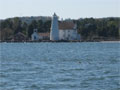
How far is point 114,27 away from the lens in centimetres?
14562

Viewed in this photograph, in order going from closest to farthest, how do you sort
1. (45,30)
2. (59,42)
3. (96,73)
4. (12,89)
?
(12,89) → (96,73) → (59,42) → (45,30)

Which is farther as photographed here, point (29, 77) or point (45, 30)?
point (45, 30)

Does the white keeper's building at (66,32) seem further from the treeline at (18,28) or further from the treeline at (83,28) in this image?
the treeline at (18,28)

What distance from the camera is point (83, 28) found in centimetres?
15112

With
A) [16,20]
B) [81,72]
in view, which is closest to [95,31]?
[16,20]

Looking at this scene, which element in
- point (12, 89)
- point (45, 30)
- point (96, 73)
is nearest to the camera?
point (12, 89)

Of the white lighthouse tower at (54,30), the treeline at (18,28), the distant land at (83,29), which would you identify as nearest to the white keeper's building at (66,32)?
the white lighthouse tower at (54,30)

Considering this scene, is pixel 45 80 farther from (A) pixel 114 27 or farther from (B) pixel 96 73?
(A) pixel 114 27

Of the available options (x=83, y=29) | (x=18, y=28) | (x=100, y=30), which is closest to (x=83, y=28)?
(x=83, y=29)

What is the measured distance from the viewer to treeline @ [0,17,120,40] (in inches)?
5755

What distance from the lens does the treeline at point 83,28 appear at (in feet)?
480

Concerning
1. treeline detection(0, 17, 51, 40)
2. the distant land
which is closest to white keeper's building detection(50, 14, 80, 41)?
the distant land

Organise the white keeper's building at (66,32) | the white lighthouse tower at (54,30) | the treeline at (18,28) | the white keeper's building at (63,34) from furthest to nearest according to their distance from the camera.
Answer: the treeline at (18,28) < the white keeper's building at (63,34) < the white keeper's building at (66,32) < the white lighthouse tower at (54,30)

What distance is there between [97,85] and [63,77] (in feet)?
13.2
